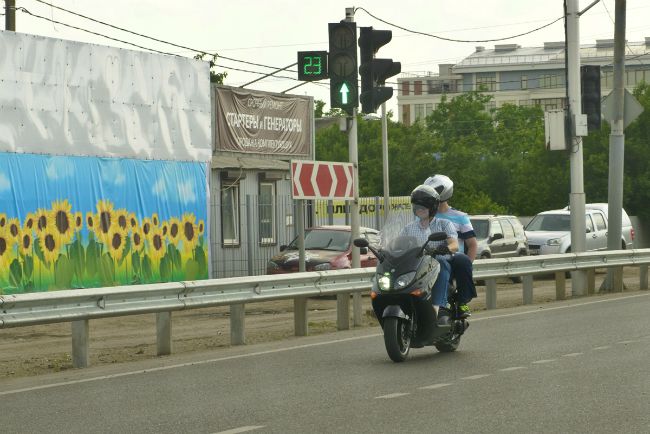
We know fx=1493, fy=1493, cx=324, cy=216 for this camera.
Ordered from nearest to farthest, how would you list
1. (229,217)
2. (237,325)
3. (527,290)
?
(237,325) → (527,290) → (229,217)

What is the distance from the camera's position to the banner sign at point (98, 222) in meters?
25.6

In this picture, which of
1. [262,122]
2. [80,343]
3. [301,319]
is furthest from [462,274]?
[262,122]

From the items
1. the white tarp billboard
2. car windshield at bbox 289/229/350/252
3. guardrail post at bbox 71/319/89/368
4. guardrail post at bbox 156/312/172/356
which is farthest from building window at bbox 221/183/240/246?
guardrail post at bbox 71/319/89/368

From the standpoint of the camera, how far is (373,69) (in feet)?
65.6

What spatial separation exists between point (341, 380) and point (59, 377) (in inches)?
107

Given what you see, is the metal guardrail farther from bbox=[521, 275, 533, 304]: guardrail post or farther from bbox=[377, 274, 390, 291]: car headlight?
bbox=[377, 274, 390, 291]: car headlight

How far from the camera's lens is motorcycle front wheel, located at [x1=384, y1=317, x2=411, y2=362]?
12.8 meters

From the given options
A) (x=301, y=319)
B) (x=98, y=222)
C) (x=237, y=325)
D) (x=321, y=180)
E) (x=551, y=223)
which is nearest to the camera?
(x=237, y=325)

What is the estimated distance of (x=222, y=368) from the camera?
1304cm

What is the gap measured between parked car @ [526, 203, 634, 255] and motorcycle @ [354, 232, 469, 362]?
2179cm

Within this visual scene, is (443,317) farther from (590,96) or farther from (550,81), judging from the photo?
(550,81)

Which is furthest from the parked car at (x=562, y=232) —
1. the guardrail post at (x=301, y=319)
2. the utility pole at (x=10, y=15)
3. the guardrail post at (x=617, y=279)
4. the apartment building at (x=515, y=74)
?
the apartment building at (x=515, y=74)

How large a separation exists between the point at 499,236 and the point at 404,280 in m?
19.9

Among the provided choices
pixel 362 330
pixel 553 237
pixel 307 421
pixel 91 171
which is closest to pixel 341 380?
pixel 307 421
